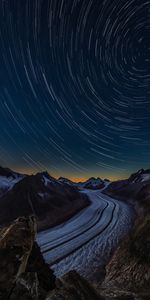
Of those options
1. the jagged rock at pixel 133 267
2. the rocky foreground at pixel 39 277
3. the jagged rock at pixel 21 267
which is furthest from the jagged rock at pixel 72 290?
the jagged rock at pixel 133 267

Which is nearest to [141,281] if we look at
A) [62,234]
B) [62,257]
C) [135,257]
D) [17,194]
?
[135,257]

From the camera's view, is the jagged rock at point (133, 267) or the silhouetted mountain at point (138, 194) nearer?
the jagged rock at point (133, 267)

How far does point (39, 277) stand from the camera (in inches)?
376

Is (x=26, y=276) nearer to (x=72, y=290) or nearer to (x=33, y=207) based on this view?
(x=72, y=290)

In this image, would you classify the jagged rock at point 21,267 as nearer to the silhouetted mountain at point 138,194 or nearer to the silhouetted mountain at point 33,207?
the silhouetted mountain at point 138,194

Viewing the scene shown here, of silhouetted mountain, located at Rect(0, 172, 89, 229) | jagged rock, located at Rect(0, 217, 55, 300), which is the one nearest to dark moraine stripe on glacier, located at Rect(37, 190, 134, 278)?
silhouetted mountain, located at Rect(0, 172, 89, 229)

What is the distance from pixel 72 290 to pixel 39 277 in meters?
3.12

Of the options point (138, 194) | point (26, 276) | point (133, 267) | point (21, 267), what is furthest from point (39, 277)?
point (138, 194)

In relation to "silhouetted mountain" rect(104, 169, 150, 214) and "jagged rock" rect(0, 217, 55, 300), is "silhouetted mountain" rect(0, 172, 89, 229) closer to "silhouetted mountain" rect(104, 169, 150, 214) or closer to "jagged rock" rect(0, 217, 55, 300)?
"silhouetted mountain" rect(104, 169, 150, 214)

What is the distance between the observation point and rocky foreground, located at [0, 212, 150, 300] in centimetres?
702

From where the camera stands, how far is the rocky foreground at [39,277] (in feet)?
23.0

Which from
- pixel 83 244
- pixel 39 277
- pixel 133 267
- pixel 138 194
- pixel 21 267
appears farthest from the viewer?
pixel 138 194

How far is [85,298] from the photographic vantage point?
6.61 metres

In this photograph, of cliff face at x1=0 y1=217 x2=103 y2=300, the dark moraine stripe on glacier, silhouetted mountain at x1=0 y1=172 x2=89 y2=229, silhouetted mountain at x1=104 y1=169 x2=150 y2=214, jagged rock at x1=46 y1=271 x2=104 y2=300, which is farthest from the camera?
silhouetted mountain at x1=104 y1=169 x2=150 y2=214
